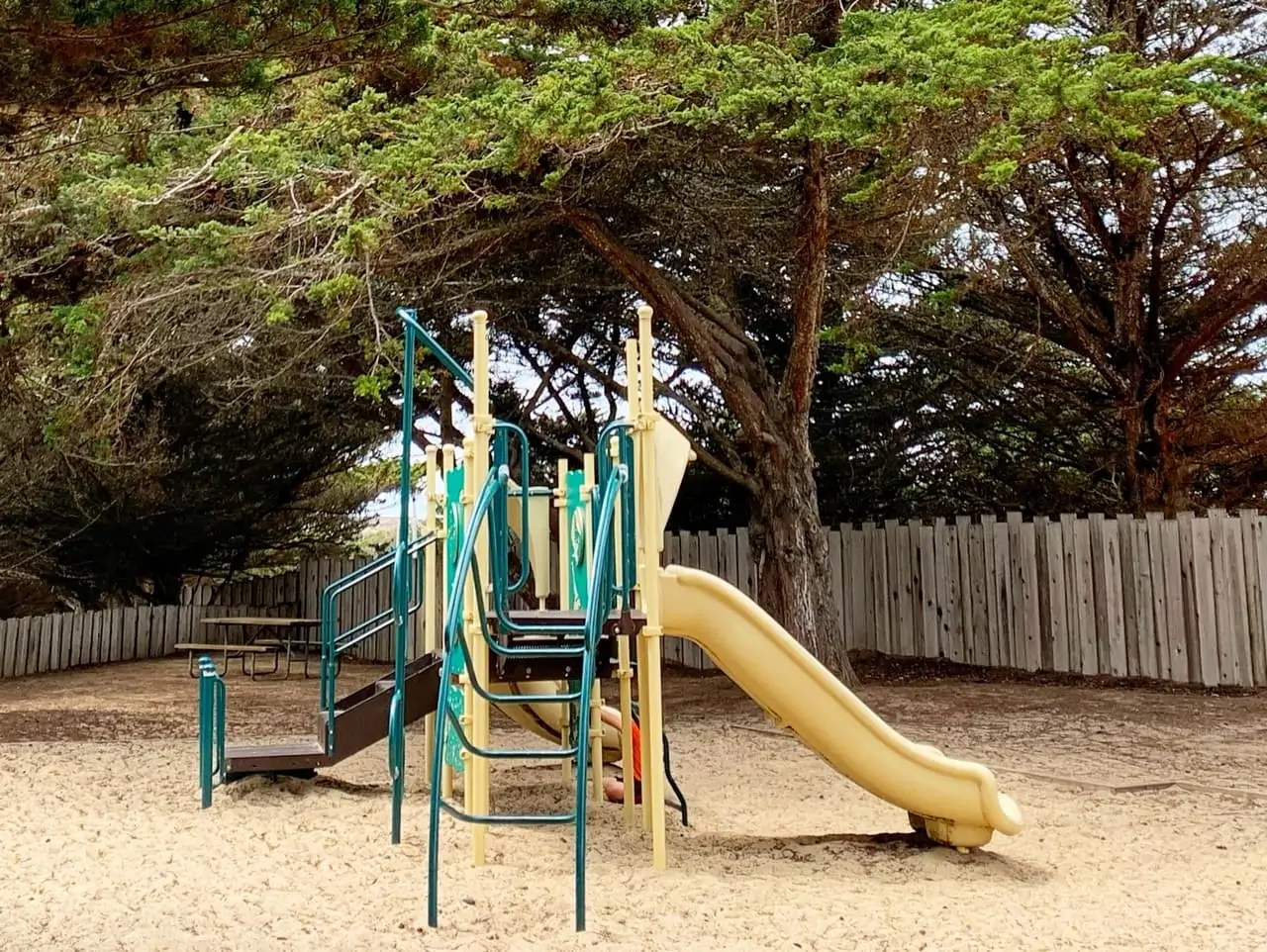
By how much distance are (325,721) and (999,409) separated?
11486 mm

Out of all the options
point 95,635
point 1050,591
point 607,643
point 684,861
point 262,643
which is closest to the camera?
point 684,861

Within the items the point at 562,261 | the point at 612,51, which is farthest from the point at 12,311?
the point at 612,51

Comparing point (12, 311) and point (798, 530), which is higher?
point (12, 311)

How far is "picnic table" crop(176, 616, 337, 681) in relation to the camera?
559 inches

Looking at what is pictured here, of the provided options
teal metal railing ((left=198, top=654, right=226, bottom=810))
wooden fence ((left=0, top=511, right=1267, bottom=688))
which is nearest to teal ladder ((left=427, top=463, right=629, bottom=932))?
teal metal railing ((left=198, top=654, right=226, bottom=810))

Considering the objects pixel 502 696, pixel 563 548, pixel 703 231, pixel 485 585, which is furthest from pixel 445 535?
pixel 703 231

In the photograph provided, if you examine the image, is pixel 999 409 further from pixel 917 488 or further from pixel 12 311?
pixel 12 311

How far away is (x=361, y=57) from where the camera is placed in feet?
13.2

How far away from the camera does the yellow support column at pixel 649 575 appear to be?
5.08 m

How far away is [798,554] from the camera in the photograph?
11.0m

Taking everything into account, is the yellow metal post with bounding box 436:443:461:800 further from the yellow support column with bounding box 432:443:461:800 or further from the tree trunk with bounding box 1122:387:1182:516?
the tree trunk with bounding box 1122:387:1182:516

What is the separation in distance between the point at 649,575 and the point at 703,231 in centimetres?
656

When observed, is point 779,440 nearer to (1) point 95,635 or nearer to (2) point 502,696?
(2) point 502,696

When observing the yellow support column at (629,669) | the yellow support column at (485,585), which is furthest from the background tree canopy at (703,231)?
the yellow support column at (629,669)
